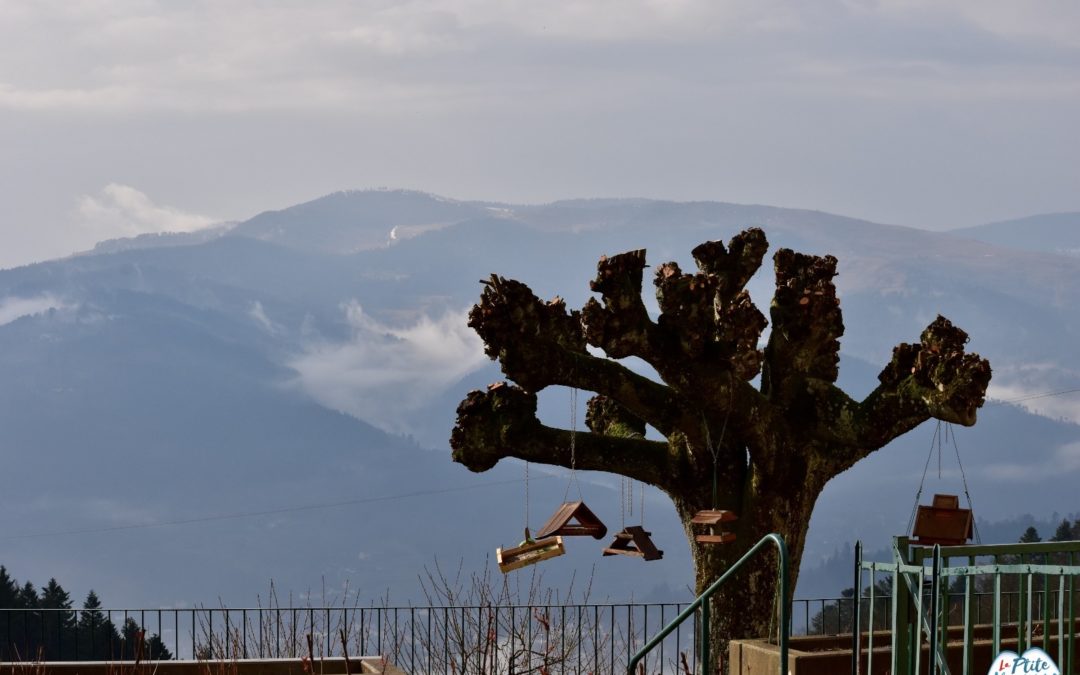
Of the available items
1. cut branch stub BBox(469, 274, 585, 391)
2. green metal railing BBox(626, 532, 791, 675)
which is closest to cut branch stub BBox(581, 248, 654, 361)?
cut branch stub BBox(469, 274, 585, 391)

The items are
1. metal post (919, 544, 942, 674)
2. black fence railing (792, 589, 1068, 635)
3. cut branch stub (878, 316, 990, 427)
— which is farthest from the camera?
cut branch stub (878, 316, 990, 427)

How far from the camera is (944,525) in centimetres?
1268

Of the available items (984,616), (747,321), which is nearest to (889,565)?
(747,321)

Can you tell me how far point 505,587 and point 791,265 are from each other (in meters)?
4.24

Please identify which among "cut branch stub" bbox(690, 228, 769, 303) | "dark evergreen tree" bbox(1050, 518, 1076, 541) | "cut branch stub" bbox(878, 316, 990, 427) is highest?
"cut branch stub" bbox(690, 228, 769, 303)

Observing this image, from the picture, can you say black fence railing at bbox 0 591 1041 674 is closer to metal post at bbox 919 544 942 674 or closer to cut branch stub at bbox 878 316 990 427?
metal post at bbox 919 544 942 674

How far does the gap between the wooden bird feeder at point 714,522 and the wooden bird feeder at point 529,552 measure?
130 cm

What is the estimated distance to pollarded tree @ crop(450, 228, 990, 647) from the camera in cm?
1368

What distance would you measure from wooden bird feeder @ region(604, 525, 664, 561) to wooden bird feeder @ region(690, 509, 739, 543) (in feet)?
1.96

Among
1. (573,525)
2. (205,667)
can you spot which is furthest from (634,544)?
(205,667)

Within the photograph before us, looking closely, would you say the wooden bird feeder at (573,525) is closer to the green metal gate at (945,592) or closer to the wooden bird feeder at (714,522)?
the wooden bird feeder at (714,522)

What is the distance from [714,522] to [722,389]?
4.02 feet

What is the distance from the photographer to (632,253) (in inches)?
548

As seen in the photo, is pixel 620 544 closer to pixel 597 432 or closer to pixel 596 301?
pixel 597 432
